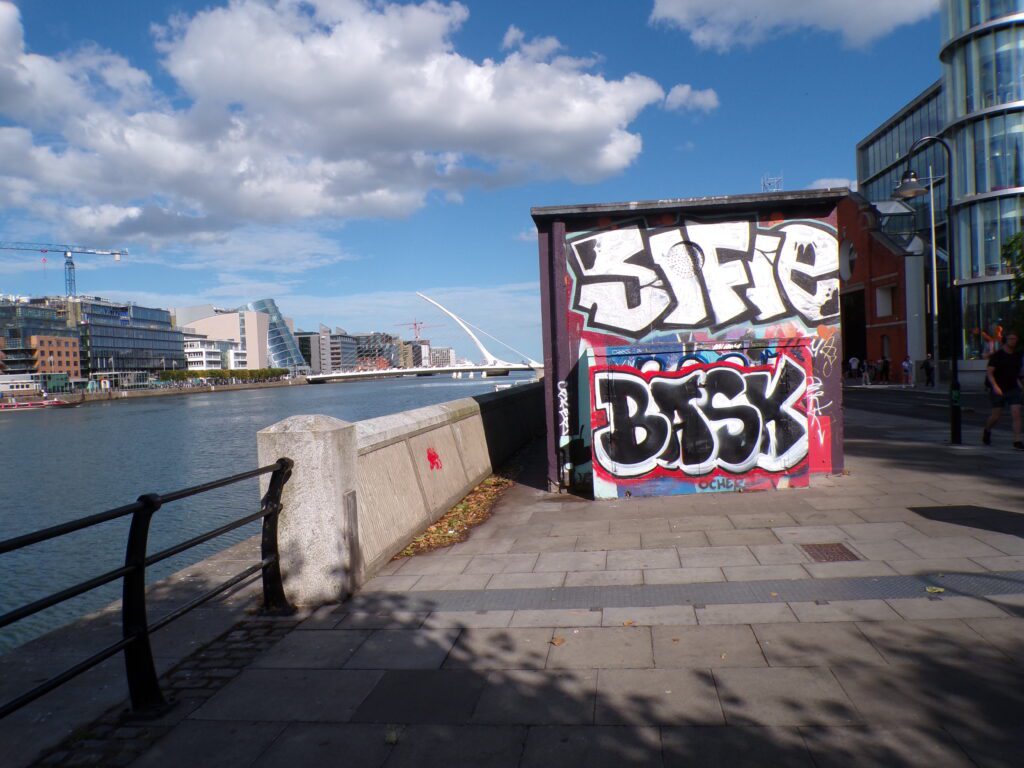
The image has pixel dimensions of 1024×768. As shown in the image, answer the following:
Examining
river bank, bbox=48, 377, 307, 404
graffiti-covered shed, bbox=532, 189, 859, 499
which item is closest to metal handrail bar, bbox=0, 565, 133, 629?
graffiti-covered shed, bbox=532, 189, 859, 499

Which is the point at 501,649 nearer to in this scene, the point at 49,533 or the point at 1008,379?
the point at 49,533

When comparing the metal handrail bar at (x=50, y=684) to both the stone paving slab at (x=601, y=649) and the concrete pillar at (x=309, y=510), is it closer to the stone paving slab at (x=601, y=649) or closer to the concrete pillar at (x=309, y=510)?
the concrete pillar at (x=309, y=510)

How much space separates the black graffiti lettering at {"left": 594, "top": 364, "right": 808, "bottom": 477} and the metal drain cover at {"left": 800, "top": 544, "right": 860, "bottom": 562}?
292cm

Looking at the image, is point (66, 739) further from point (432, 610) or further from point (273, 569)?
point (432, 610)

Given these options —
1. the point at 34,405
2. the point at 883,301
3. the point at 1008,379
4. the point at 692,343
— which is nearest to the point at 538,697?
the point at 692,343

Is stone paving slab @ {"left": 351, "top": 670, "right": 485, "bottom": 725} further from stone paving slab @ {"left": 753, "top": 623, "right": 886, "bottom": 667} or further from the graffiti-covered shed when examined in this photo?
the graffiti-covered shed

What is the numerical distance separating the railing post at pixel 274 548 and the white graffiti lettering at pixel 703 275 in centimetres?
549

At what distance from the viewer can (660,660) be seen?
450cm

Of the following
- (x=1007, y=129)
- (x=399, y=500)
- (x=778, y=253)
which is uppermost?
(x=1007, y=129)

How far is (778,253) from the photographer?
10.4 m

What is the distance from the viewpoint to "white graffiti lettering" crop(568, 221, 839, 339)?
10250 millimetres

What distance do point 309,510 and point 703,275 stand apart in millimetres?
6407

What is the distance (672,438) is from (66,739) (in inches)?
290

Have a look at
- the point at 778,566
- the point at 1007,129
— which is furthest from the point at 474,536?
the point at 1007,129
